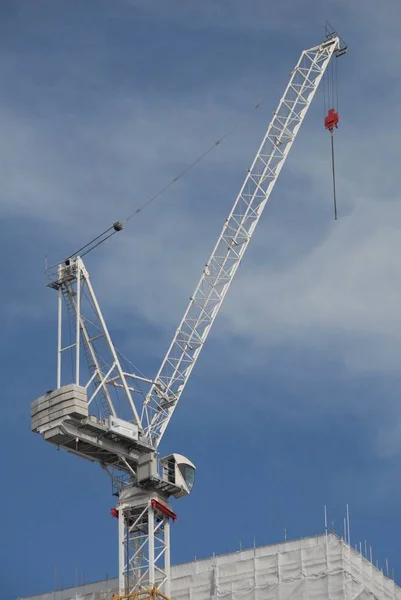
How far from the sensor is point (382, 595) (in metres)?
182

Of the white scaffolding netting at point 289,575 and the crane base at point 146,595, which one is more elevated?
the white scaffolding netting at point 289,575

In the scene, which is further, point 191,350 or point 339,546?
point 191,350

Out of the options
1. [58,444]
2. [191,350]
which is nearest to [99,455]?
[58,444]

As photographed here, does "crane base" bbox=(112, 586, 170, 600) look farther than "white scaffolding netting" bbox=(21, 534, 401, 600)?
No

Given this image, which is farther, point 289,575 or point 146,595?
point 289,575

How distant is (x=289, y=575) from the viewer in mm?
181125

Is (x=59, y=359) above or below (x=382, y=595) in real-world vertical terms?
above

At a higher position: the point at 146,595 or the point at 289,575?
the point at 289,575

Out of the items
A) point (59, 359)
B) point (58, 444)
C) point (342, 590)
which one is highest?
point (59, 359)

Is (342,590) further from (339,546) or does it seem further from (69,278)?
(69,278)

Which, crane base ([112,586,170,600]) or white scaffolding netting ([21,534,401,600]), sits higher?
white scaffolding netting ([21,534,401,600])

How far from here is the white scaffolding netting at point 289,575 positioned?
6993 inches

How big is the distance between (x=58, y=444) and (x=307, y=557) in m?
29.6

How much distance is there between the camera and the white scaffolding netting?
583 feet
